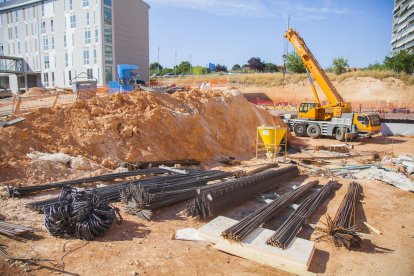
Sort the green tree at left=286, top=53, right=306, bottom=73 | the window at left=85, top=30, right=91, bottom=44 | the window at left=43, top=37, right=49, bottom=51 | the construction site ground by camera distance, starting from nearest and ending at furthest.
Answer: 1. the construction site ground
2. the window at left=85, top=30, right=91, bottom=44
3. the window at left=43, top=37, right=49, bottom=51
4. the green tree at left=286, top=53, right=306, bottom=73

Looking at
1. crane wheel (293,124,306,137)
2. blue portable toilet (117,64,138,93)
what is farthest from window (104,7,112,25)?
crane wheel (293,124,306,137)

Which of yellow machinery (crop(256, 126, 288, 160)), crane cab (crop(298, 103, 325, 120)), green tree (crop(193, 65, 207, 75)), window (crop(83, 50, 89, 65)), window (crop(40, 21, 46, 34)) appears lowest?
yellow machinery (crop(256, 126, 288, 160))

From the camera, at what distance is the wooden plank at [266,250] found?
5147 millimetres

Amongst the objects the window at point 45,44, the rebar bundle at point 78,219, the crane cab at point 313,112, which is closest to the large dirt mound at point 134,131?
the rebar bundle at point 78,219

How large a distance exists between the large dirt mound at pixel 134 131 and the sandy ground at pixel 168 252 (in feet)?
12.5

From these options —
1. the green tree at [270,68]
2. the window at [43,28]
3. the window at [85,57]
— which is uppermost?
the window at [43,28]

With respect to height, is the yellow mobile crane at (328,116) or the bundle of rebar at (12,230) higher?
the yellow mobile crane at (328,116)

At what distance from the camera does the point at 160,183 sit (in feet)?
29.3

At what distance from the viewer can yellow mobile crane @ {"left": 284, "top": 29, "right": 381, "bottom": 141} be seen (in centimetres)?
2170

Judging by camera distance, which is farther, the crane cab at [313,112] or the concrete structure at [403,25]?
the concrete structure at [403,25]

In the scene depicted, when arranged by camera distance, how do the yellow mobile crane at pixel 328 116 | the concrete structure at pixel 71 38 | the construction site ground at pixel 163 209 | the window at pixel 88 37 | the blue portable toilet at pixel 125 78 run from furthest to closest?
the window at pixel 88 37, the concrete structure at pixel 71 38, the blue portable toilet at pixel 125 78, the yellow mobile crane at pixel 328 116, the construction site ground at pixel 163 209

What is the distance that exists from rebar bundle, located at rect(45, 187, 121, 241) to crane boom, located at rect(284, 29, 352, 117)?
1989cm

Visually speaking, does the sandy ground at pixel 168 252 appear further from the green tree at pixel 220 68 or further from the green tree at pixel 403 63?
the green tree at pixel 220 68

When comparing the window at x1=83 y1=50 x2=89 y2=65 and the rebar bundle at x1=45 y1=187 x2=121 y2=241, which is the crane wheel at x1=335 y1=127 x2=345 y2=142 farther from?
the window at x1=83 y1=50 x2=89 y2=65
